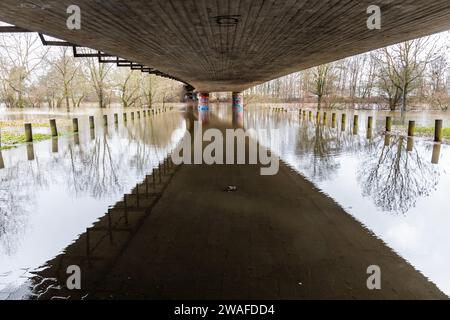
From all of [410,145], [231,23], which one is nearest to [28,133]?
[231,23]

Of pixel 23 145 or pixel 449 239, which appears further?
pixel 23 145

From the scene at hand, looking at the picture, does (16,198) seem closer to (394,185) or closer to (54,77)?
(394,185)

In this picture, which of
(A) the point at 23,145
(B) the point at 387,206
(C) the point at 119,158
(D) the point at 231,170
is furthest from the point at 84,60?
(B) the point at 387,206

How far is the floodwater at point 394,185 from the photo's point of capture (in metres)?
4.81

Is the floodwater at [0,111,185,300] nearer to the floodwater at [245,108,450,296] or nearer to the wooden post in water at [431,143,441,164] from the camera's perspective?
the floodwater at [245,108,450,296]

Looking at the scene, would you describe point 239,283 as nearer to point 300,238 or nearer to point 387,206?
point 300,238

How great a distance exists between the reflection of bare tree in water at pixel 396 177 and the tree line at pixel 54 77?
32939 millimetres

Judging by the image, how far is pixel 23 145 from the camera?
543 inches

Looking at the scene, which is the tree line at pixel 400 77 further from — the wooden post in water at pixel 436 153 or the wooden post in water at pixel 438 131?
the wooden post in water at pixel 436 153

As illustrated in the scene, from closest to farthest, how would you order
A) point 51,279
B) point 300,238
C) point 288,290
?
1. point 288,290
2. point 51,279
3. point 300,238

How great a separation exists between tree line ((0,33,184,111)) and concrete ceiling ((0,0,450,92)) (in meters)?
29.2

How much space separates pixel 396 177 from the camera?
8641 mm
